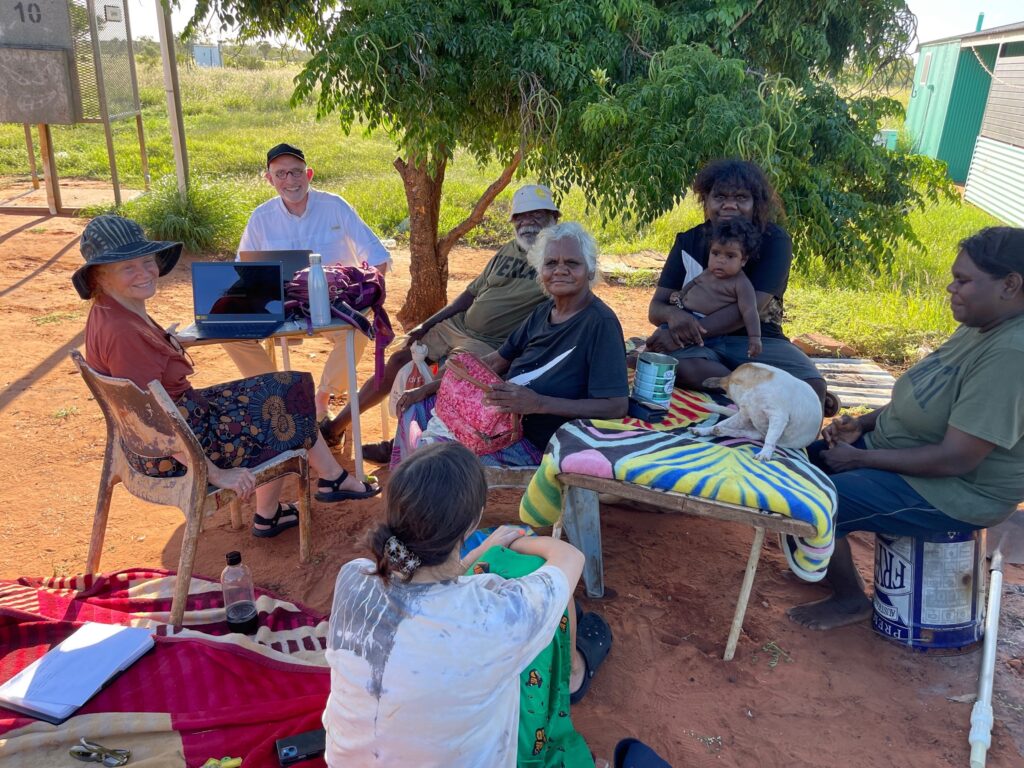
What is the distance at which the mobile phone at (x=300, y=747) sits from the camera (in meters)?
2.40

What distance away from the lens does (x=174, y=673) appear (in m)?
2.77

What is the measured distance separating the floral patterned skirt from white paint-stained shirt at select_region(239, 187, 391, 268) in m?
1.39

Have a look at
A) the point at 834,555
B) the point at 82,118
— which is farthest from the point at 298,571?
the point at 82,118

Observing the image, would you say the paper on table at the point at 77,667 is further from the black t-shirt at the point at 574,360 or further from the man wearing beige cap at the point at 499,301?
the man wearing beige cap at the point at 499,301

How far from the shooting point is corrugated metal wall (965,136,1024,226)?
14.4 meters

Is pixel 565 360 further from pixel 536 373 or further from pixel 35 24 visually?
pixel 35 24

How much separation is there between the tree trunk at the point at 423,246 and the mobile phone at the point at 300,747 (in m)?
4.77

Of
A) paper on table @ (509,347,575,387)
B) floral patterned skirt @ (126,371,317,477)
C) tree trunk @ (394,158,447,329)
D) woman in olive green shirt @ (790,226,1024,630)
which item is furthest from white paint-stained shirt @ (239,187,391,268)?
woman in olive green shirt @ (790,226,1024,630)

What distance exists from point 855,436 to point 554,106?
115 inches

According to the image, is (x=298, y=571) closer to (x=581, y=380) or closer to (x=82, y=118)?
(x=581, y=380)

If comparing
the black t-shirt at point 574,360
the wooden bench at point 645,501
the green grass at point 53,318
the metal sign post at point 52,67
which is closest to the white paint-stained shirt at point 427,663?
the wooden bench at point 645,501

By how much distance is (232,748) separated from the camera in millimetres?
2500

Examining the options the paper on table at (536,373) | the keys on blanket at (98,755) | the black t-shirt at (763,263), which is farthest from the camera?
the black t-shirt at (763,263)

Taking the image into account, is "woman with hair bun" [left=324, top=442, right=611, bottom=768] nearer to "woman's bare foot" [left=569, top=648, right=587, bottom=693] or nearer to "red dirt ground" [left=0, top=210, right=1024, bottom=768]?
"red dirt ground" [left=0, top=210, right=1024, bottom=768]
